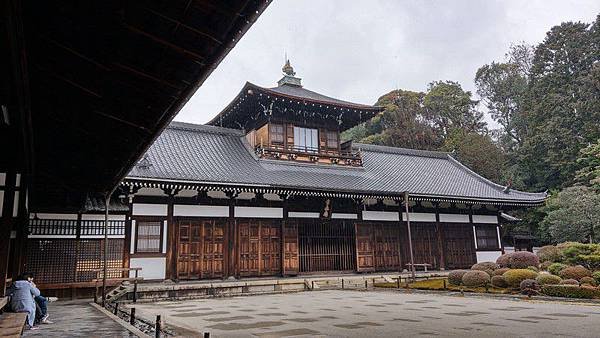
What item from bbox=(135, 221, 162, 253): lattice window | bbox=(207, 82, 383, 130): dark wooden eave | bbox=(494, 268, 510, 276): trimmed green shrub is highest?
bbox=(207, 82, 383, 130): dark wooden eave

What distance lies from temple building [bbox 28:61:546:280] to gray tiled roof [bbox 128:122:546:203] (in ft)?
0.26

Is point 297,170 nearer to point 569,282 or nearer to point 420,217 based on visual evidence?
point 420,217

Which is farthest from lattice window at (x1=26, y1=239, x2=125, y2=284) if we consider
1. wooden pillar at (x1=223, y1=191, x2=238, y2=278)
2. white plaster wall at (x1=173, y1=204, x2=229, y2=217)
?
wooden pillar at (x1=223, y1=191, x2=238, y2=278)

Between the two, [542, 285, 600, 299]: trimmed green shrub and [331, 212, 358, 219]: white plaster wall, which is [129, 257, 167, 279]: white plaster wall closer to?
[331, 212, 358, 219]: white plaster wall

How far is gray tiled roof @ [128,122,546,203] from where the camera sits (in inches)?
666

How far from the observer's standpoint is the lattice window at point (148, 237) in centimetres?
1535

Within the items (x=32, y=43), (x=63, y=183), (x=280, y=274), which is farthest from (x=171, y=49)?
(x=280, y=274)

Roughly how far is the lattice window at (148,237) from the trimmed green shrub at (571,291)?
1316 cm

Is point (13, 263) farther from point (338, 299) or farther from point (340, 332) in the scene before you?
point (338, 299)

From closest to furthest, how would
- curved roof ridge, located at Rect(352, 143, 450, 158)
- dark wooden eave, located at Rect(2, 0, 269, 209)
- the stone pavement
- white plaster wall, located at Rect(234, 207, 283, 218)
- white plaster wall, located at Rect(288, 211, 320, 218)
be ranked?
dark wooden eave, located at Rect(2, 0, 269, 209)
the stone pavement
white plaster wall, located at Rect(234, 207, 283, 218)
white plaster wall, located at Rect(288, 211, 320, 218)
curved roof ridge, located at Rect(352, 143, 450, 158)

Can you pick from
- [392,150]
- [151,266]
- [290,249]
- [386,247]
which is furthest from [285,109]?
[151,266]

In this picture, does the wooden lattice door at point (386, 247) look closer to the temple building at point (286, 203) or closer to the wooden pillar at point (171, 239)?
the temple building at point (286, 203)

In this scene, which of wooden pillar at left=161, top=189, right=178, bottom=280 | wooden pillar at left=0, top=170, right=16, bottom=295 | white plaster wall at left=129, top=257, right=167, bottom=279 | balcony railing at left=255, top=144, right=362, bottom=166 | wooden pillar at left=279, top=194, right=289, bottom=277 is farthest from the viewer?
balcony railing at left=255, top=144, right=362, bottom=166

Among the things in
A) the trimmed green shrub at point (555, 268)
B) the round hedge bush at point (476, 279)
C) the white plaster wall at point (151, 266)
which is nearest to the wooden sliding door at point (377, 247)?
the round hedge bush at point (476, 279)
